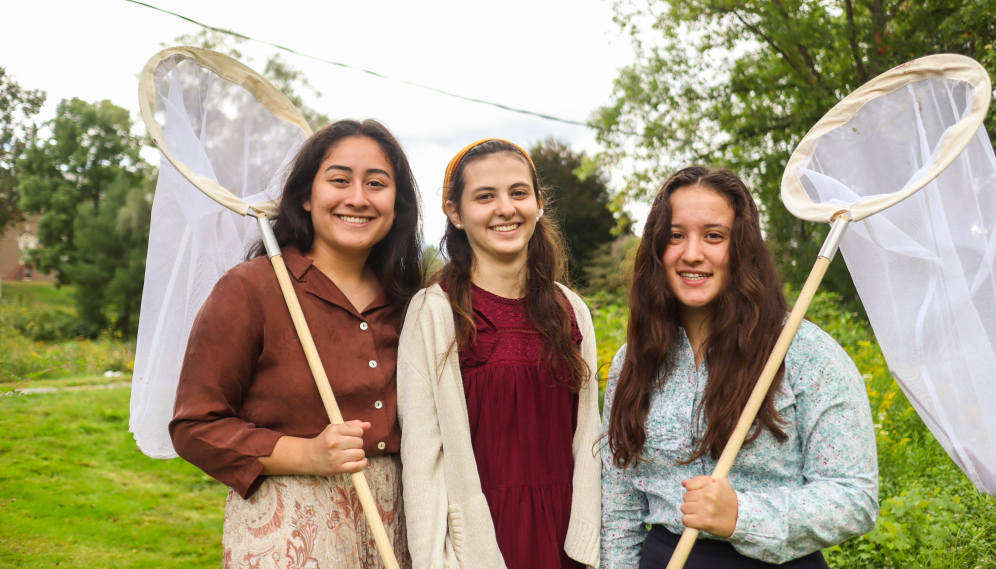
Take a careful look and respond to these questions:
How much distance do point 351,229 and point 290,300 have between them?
33cm

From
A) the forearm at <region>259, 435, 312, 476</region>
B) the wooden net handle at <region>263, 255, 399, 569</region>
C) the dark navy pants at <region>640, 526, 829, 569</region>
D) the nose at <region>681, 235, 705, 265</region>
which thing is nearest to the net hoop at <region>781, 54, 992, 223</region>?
the nose at <region>681, 235, 705, 265</region>

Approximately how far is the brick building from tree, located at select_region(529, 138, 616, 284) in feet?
95.1

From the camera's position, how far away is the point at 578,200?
21078 mm

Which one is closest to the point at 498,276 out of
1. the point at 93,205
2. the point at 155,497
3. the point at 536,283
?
the point at 536,283

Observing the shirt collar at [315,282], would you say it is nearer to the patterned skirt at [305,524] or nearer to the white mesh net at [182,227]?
the white mesh net at [182,227]

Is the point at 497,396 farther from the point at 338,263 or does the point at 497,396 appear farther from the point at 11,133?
the point at 11,133

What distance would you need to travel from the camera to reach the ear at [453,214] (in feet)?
8.50

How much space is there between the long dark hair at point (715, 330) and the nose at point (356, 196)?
0.93 meters

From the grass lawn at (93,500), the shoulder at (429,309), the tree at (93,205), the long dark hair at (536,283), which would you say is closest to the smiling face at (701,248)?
the long dark hair at (536,283)

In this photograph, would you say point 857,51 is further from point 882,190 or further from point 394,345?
point 394,345

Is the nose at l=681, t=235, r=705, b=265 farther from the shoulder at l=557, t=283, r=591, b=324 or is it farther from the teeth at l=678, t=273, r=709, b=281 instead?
the shoulder at l=557, t=283, r=591, b=324

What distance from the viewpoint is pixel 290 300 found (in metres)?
2.19

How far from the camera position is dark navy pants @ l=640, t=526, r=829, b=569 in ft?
6.19

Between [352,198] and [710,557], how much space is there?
156 cm
